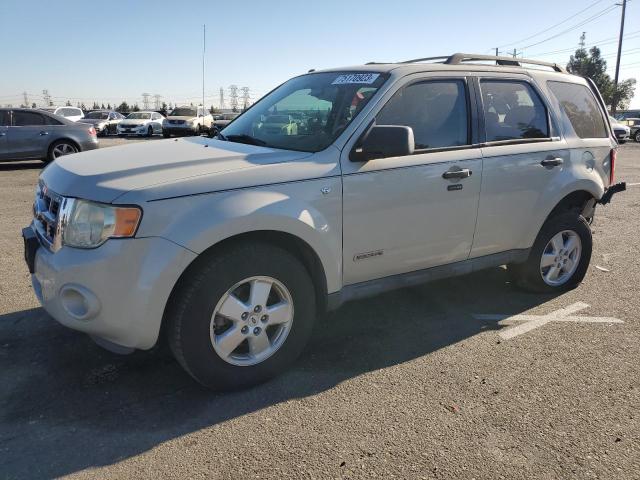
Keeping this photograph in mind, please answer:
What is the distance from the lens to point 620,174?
1470cm

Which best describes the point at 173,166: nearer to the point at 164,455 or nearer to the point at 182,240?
the point at 182,240

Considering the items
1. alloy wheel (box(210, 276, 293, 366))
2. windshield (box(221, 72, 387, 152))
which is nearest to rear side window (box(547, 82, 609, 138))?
windshield (box(221, 72, 387, 152))

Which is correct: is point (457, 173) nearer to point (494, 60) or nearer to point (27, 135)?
point (494, 60)

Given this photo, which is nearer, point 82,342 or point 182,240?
point 182,240

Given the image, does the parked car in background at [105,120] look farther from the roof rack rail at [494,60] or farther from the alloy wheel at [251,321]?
the alloy wheel at [251,321]

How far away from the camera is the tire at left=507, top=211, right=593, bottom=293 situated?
15.4ft

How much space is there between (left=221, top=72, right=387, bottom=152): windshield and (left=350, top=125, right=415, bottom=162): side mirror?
21 cm

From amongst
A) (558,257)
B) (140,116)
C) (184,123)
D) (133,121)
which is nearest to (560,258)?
(558,257)

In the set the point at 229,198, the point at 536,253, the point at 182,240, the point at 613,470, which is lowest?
the point at 613,470

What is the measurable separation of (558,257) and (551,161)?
928mm

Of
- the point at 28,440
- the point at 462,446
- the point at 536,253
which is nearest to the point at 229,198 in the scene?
the point at 28,440

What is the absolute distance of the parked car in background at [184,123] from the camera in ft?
91.7

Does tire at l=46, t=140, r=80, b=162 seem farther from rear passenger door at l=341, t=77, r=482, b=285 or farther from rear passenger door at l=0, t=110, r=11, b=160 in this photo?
rear passenger door at l=341, t=77, r=482, b=285

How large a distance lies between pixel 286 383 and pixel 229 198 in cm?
119
